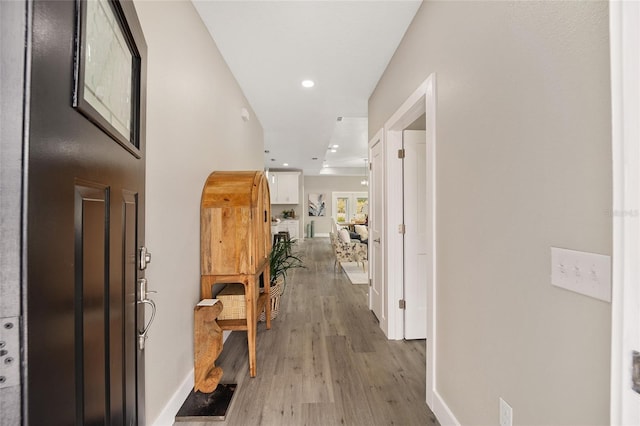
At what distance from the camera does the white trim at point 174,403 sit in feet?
5.05

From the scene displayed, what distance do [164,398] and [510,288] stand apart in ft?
5.99

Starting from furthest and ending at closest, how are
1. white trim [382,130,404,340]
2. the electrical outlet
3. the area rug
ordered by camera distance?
1. the area rug
2. white trim [382,130,404,340]
3. the electrical outlet

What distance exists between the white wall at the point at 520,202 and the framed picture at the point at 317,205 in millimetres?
10530

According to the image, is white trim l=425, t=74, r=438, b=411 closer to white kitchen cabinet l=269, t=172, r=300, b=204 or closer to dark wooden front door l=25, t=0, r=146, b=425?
dark wooden front door l=25, t=0, r=146, b=425

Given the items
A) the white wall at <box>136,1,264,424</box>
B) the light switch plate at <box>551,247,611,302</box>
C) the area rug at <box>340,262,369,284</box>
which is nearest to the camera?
the light switch plate at <box>551,247,611,302</box>

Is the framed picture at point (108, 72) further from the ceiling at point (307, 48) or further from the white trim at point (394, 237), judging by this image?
the white trim at point (394, 237)

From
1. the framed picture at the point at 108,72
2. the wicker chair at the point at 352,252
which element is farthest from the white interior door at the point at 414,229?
the wicker chair at the point at 352,252

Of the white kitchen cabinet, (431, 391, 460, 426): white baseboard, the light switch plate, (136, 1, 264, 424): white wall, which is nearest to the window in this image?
the white kitchen cabinet

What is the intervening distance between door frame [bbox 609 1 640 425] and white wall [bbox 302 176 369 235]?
11.6 m

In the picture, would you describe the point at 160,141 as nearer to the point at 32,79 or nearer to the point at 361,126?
the point at 32,79

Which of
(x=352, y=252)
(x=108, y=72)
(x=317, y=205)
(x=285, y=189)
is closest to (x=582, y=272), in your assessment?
(x=108, y=72)

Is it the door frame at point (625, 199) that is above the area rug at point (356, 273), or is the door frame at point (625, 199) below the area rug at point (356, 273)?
above

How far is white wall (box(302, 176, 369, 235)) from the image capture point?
12.2 meters

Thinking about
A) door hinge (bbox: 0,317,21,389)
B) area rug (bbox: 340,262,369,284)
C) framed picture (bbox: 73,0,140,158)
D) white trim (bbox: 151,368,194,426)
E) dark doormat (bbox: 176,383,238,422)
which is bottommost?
dark doormat (bbox: 176,383,238,422)
